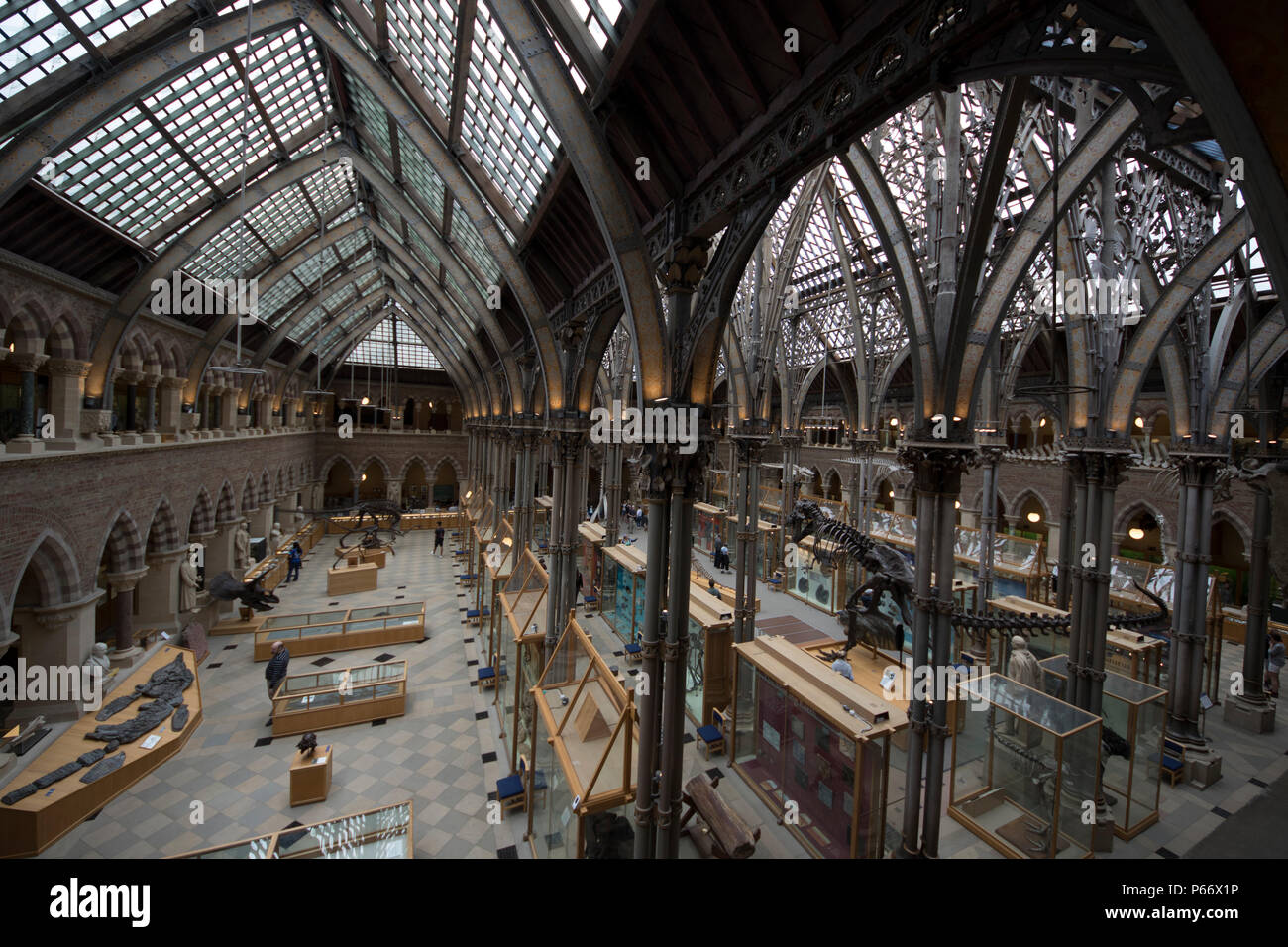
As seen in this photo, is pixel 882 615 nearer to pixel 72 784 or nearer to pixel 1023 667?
pixel 1023 667

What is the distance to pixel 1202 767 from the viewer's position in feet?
29.3

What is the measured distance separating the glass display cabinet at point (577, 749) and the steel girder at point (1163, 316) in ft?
27.7

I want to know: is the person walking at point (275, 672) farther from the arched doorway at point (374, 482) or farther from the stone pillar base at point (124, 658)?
the arched doorway at point (374, 482)

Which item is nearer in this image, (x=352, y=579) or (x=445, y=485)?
(x=352, y=579)

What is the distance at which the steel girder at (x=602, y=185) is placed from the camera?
5273 millimetres

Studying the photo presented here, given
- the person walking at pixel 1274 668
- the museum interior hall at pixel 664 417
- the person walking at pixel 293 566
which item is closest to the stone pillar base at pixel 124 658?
the museum interior hall at pixel 664 417

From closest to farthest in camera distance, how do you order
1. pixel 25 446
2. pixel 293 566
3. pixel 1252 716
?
pixel 25 446, pixel 1252 716, pixel 293 566

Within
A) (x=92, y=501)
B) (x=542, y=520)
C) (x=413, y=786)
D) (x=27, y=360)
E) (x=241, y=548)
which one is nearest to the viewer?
(x=413, y=786)

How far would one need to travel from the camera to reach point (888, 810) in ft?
26.2

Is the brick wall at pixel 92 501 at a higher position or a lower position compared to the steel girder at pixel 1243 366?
lower

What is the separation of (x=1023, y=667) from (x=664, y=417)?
6763 millimetres

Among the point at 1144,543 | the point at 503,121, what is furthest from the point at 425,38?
the point at 1144,543

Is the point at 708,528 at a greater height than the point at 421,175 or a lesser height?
lesser

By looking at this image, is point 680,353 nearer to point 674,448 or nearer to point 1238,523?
point 674,448
